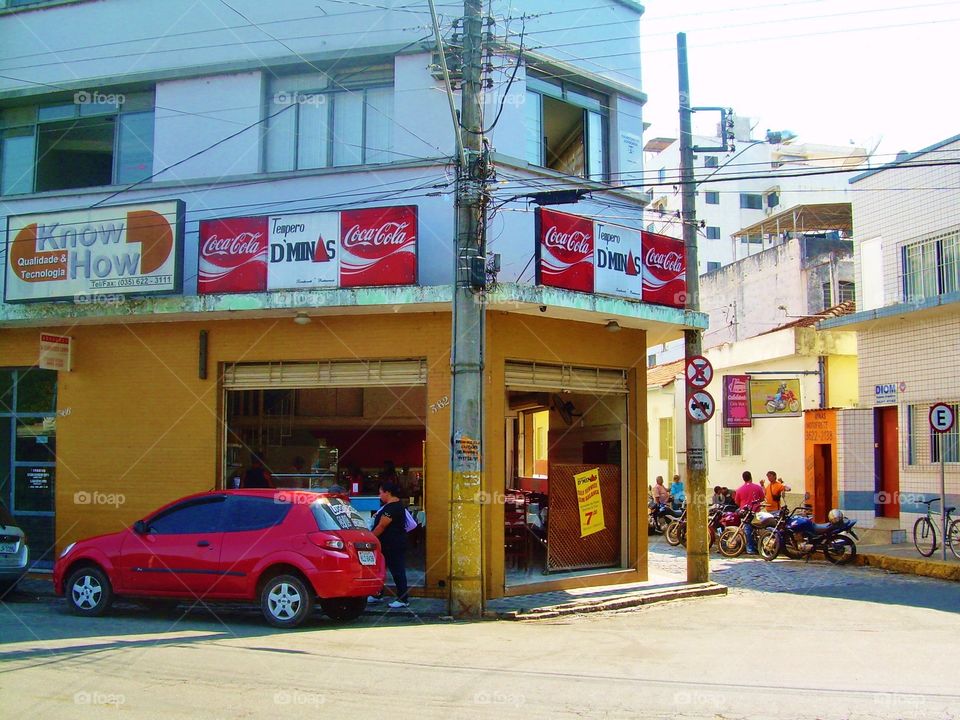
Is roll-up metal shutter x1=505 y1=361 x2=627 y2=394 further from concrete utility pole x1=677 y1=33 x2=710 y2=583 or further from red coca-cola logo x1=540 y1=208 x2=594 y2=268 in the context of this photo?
red coca-cola logo x1=540 y1=208 x2=594 y2=268

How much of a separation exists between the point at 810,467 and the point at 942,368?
19.4 feet

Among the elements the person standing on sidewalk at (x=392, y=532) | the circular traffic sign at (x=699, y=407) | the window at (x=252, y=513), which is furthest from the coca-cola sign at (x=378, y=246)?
the circular traffic sign at (x=699, y=407)

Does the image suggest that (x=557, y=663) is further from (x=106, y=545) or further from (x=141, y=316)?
(x=141, y=316)

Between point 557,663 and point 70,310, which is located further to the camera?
point 70,310

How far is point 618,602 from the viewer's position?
12.9 meters

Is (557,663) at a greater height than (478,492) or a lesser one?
lesser

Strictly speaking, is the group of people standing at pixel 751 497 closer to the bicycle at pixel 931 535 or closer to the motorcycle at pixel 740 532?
the motorcycle at pixel 740 532

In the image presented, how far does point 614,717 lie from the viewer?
657 cm

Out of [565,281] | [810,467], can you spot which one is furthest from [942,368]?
[565,281]

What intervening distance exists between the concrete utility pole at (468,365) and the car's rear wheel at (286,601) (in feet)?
→ 6.77

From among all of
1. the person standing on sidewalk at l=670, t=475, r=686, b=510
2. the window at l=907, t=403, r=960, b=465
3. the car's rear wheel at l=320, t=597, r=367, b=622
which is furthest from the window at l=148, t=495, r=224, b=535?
the person standing on sidewalk at l=670, t=475, r=686, b=510

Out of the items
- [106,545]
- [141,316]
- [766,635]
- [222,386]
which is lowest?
[766,635]

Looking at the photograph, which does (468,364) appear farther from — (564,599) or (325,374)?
(564,599)

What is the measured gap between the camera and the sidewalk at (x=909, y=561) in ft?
50.8
